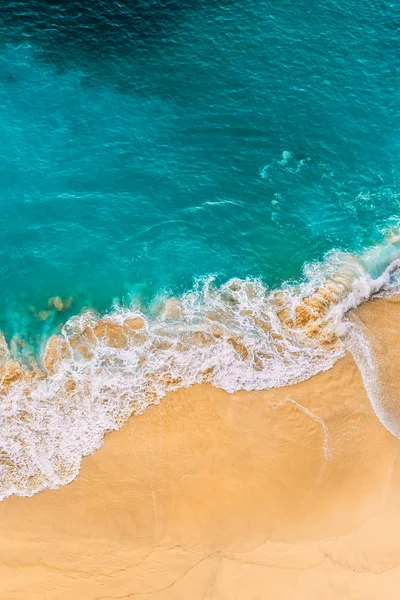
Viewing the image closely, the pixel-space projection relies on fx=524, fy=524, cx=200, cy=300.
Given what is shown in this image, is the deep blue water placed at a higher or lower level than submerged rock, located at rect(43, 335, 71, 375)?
higher

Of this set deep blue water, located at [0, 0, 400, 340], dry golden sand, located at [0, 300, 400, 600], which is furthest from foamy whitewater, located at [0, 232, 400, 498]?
deep blue water, located at [0, 0, 400, 340]

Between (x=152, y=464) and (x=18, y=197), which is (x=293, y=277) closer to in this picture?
(x=152, y=464)

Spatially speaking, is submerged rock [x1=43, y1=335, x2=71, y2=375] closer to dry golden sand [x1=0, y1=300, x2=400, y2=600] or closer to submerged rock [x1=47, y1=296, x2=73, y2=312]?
submerged rock [x1=47, y1=296, x2=73, y2=312]

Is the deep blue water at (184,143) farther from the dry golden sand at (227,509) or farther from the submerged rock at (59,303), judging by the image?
the dry golden sand at (227,509)

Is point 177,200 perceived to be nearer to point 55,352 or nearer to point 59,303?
point 59,303

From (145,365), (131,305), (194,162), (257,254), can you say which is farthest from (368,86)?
(145,365)

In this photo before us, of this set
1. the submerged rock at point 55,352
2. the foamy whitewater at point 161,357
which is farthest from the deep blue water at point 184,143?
the foamy whitewater at point 161,357
